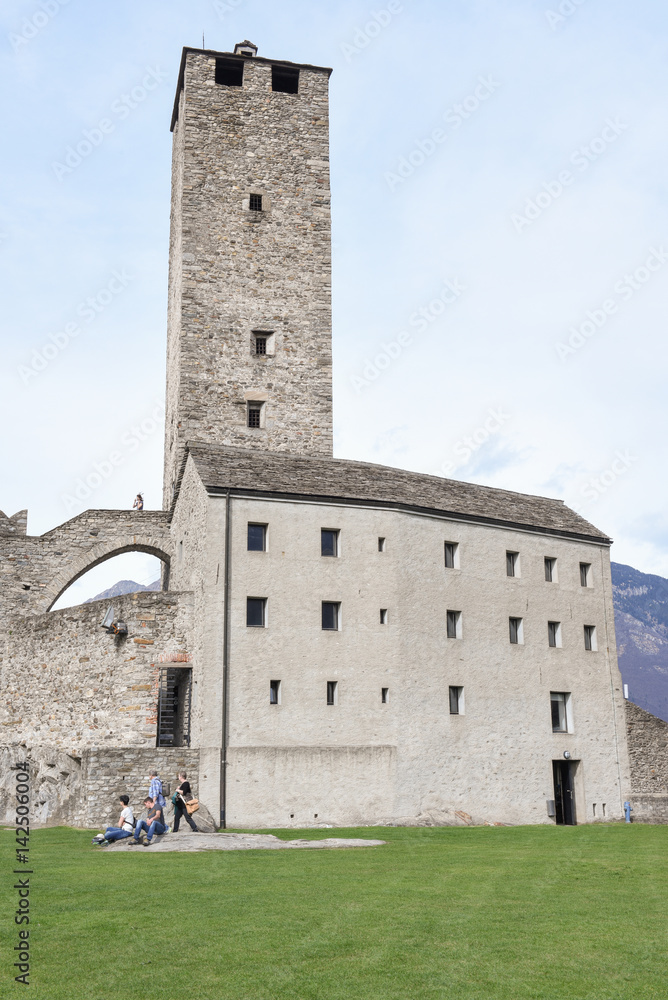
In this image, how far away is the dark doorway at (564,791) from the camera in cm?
3244

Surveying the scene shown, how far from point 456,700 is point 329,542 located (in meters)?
6.71

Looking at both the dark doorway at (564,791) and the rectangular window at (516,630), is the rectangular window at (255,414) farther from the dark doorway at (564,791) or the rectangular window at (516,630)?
the dark doorway at (564,791)

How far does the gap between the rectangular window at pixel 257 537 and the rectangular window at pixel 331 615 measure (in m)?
2.65

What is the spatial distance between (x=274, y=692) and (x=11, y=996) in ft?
63.7

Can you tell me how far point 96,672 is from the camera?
29.7 metres

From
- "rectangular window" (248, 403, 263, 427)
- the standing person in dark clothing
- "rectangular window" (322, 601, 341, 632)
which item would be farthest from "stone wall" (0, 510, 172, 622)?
the standing person in dark clothing

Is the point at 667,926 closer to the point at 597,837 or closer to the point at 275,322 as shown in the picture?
the point at 597,837

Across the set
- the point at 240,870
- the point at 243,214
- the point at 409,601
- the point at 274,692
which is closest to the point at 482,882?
the point at 240,870

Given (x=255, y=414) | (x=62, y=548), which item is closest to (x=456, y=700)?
(x=255, y=414)

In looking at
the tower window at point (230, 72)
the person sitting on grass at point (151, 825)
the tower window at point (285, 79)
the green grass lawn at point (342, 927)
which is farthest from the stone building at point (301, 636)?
the green grass lawn at point (342, 927)

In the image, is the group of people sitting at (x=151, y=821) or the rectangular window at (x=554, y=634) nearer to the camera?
the group of people sitting at (x=151, y=821)

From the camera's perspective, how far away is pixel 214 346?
3981 centimetres

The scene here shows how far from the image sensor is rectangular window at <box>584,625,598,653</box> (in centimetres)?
3497

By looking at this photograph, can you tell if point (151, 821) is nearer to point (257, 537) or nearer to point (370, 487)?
point (257, 537)
